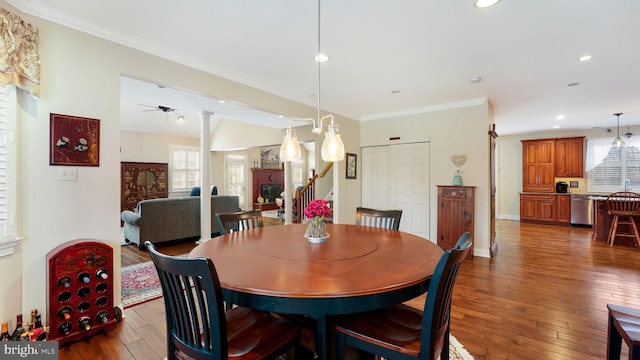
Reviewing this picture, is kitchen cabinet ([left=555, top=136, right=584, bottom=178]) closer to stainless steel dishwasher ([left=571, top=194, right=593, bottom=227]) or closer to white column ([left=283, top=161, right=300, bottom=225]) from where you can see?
stainless steel dishwasher ([left=571, top=194, right=593, bottom=227])

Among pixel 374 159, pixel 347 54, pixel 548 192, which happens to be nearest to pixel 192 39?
pixel 347 54

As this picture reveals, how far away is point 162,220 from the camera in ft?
15.9

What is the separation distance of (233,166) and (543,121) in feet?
29.4

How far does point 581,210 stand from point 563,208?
33 cm

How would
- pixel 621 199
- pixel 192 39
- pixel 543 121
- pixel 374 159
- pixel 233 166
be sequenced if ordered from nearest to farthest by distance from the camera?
pixel 192 39 < pixel 621 199 < pixel 374 159 < pixel 543 121 < pixel 233 166

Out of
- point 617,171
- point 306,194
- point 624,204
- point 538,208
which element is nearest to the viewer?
point 624,204

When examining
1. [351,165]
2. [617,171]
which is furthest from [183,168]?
[617,171]

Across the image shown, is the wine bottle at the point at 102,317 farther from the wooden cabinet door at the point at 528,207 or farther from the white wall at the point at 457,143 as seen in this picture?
the wooden cabinet door at the point at 528,207

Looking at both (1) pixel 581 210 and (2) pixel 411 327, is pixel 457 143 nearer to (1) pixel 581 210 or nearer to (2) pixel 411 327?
(2) pixel 411 327

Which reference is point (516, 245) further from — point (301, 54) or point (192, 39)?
point (192, 39)

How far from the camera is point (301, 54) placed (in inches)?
109

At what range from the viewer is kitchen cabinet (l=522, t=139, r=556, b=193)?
7.25 metres

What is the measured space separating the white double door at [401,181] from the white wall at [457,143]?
0.13 metres

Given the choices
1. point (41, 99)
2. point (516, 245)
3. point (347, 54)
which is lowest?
point (516, 245)
